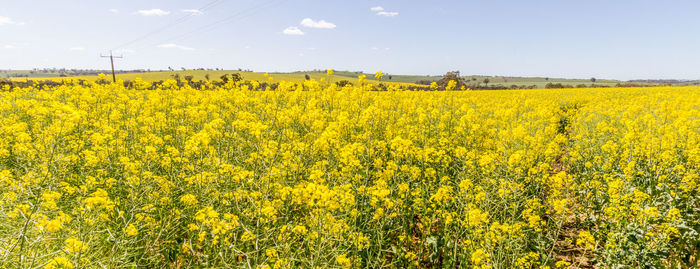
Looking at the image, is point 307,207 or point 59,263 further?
point 307,207

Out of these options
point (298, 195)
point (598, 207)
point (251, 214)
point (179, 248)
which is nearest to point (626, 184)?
point (598, 207)

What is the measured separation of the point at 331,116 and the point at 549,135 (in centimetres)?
579

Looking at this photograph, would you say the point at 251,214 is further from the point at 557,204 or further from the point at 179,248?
the point at 557,204

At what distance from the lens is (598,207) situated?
4.69 meters

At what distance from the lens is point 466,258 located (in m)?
3.34

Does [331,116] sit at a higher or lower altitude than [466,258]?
higher

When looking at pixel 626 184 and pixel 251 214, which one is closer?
pixel 251 214

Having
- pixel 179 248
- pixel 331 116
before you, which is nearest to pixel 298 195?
pixel 179 248

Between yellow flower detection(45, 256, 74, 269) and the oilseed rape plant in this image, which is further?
the oilseed rape plant

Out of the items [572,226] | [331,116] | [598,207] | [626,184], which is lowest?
[572,226]

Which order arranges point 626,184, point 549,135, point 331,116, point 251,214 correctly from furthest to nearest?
point 549,135
point 331,116
point 626,184
point 251,214

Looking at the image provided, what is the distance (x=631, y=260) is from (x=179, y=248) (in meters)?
5.11

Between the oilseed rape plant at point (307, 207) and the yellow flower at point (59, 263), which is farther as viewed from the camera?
the oilseed rape plant at point (307, 207)

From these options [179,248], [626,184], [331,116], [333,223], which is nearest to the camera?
[333,223]
